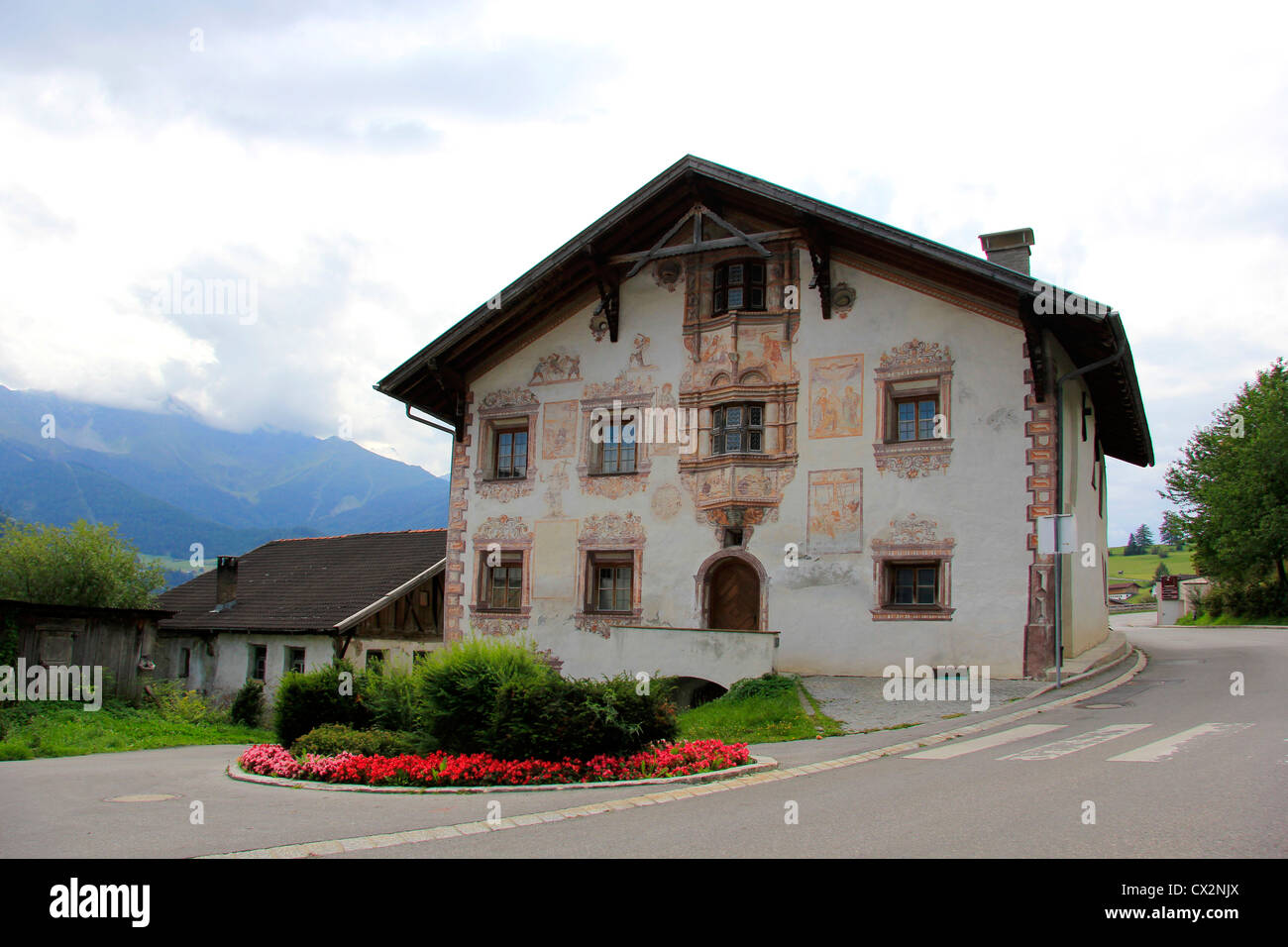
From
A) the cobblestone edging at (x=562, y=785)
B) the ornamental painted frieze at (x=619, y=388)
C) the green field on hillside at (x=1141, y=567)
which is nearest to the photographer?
the cobblestone edging at (x=562, y=785)

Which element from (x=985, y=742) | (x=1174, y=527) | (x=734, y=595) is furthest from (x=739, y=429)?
(x=1174, y=527)

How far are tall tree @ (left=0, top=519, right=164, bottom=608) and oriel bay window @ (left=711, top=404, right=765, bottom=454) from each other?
1000 inches

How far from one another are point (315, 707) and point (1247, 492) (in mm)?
40368

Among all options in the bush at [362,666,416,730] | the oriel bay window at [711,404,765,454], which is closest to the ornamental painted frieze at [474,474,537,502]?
the oriel bay window at [711,404,765,454]

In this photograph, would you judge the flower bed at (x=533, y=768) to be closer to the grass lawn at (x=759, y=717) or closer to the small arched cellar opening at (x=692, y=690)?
the grass lawn at (x=759, y=717)

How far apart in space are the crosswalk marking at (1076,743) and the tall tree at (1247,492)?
3393 centimetres

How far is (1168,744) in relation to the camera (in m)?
11.3

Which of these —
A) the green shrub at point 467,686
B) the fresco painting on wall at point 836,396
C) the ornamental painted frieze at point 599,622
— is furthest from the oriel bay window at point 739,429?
the green shrub at point 467,686

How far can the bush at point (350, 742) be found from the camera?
12750mm

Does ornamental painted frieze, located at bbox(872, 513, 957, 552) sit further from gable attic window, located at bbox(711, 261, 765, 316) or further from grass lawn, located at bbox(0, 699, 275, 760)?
grass lawn, located at bbox(0, 699, 275, 760)

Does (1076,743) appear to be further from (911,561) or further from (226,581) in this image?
(226,581)

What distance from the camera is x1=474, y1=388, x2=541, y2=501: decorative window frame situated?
2442 cm
